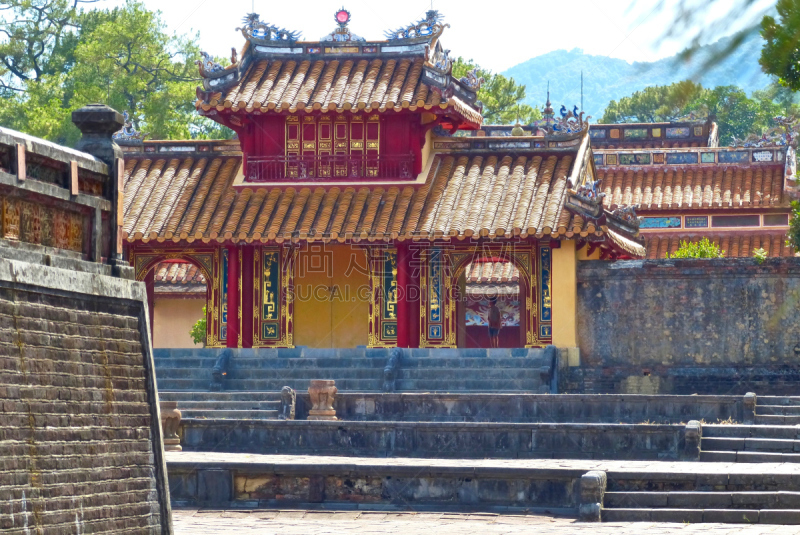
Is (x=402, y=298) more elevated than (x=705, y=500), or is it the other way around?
(x=402, y=298)

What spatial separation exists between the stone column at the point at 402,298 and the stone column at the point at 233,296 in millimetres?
3125

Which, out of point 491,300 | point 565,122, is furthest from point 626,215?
point 491,300

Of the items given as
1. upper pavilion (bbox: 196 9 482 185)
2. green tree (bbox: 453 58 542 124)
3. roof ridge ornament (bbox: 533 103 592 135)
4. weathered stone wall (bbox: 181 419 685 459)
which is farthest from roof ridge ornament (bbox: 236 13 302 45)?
green tree (bbox: 453 58 542 124)

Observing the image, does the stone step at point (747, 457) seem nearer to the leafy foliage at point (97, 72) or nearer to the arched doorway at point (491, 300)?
the arched doorway at point (491, 300)

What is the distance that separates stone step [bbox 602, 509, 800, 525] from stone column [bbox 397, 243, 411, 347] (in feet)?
33.0

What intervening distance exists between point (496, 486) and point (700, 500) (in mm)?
2345

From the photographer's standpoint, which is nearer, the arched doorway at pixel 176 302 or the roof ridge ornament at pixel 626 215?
the roof ridge ornament at pixel 626 215

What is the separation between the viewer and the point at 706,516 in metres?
13.4

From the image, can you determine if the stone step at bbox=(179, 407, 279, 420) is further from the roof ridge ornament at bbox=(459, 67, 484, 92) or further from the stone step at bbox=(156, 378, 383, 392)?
the roof ridge ornament at bbox=(459, 67, 484, 92)

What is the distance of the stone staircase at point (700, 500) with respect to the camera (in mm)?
13242

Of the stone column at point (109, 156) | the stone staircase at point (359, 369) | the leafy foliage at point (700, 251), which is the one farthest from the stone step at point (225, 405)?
the leafy foliage at point (700, 251)

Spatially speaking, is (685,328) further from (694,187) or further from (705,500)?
(705,500)

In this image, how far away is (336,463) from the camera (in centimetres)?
1510

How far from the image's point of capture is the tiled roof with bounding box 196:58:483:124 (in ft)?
79.4
